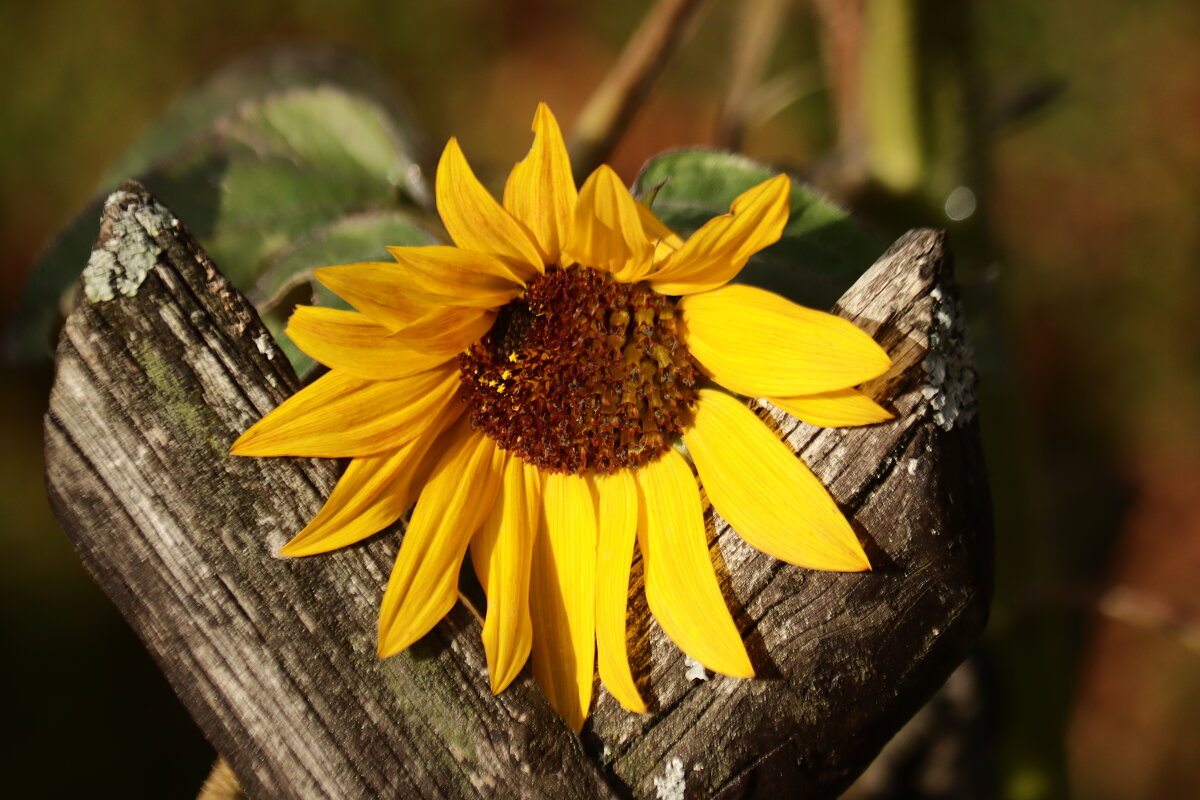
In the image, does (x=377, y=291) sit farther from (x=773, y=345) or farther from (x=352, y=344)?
(x=773, y=345)

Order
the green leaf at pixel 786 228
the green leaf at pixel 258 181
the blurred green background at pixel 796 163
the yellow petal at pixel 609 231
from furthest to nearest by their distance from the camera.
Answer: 1. the blurred green background at pixel 796 163
2. the green leaf at pixel 258 181
3. the green leaf at pixel 786 228
4. the yellow petal at pixel 609 231

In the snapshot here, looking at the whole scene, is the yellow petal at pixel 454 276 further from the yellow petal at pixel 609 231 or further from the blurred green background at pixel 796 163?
the blurred green background at pixel 796 163

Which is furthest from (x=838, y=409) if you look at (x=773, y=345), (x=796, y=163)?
(x=796, y=163)

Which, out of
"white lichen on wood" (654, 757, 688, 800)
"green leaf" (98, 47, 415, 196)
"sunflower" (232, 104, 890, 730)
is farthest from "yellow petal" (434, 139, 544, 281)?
"green leaf" (98, 47, 415, 196)

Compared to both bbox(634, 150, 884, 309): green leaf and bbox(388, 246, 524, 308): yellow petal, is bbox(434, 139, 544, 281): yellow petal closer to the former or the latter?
bbox(388, 246, 524, 308): yellow petal

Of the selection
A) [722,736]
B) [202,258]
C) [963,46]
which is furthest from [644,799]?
[963,46]

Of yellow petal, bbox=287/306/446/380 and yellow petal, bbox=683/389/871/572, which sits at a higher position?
yellow petal, bbox=287/306/446/380

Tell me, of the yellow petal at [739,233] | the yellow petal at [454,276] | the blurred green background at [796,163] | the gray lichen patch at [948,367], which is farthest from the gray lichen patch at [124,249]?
the blurred green background at [796,163]

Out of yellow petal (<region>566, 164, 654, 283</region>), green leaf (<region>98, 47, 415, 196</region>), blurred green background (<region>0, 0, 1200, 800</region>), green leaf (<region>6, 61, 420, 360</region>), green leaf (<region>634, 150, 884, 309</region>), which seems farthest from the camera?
blurred green background (<region>0, 0, 1200, 800</region>)
